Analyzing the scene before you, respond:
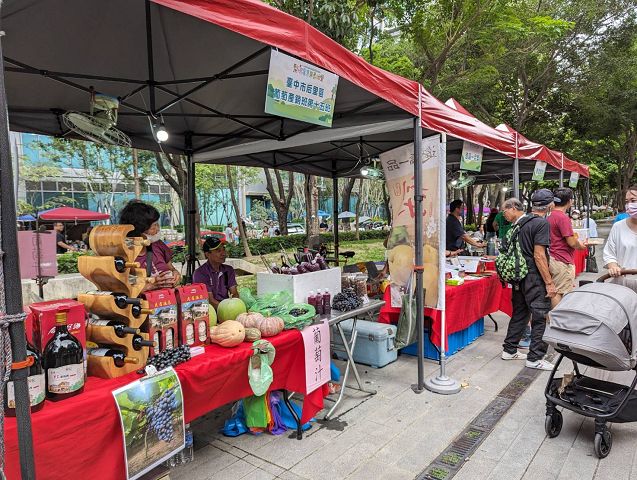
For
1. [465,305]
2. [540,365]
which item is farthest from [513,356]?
[465,305]

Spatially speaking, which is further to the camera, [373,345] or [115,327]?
[373,345]

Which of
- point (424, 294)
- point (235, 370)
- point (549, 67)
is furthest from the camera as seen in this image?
point (549, 67)

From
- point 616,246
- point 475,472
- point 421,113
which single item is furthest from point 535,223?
point 475,472

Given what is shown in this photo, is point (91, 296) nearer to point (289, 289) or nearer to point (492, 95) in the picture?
point (289, 289)

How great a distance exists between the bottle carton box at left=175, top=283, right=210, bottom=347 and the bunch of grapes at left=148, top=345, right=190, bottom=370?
11 cm

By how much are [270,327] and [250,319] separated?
143 mm

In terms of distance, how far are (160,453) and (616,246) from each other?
3.90 m

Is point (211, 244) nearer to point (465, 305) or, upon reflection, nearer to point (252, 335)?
point (252, 335)

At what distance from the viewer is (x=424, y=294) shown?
4.30 metres

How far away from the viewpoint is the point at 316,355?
10.4 feet

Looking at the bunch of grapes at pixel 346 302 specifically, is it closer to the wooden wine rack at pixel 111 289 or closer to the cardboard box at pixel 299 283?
the cardboard box at pixel 299 283

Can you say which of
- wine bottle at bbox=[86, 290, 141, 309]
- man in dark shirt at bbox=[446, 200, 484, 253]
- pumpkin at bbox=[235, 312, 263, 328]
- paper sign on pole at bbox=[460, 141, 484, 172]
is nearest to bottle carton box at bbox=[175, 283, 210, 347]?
pumpkin at bbox=[235, 312, 263, 328]

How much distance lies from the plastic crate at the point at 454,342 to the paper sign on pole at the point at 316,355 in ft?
5.74

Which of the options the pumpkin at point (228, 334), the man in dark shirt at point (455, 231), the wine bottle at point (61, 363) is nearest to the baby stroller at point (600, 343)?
the pumpkin at point (228, 334)
